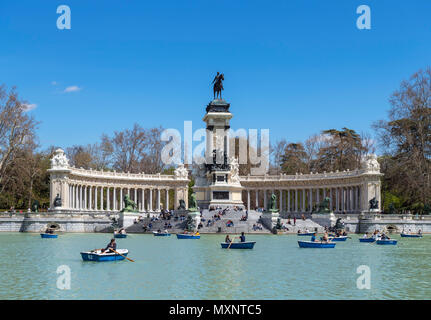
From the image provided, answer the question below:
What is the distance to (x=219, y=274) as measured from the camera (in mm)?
25984

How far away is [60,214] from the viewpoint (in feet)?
217

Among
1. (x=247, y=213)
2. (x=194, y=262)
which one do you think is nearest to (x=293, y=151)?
(x=247, y=213)

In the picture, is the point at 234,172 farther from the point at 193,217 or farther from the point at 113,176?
the point at 193,217

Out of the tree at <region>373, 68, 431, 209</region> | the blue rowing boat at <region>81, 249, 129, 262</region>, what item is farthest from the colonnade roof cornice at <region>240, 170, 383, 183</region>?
the blue rowing boat at <region>81, 249, 129, 262</region>

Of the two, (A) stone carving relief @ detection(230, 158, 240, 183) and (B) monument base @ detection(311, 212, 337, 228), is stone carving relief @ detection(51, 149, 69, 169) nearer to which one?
(A) stone carving relief @ detection(230, 158, 240, 183)

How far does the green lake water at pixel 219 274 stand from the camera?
21.1 meters

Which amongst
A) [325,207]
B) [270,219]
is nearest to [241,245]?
[270,219]

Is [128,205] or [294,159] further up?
[294,159]

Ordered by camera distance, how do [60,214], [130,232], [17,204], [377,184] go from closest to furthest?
[130,232] → [60,214] → [377,184] → [17,204]

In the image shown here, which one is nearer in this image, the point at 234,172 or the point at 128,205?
the point at 128,205

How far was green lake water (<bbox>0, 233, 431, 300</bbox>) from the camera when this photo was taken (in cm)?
2114
